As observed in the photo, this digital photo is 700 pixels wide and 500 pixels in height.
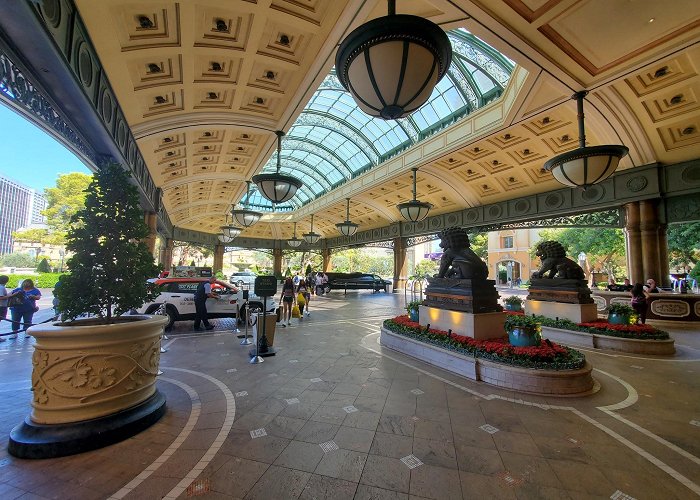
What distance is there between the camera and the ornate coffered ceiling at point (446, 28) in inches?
193

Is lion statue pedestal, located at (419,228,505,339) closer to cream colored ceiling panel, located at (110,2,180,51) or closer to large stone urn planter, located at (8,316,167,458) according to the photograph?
large stone urn planter, located at (8,316,167,458)

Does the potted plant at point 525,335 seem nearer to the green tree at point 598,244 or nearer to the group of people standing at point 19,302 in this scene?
the group of people standing at point 19,302

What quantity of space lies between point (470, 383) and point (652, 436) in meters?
1.97

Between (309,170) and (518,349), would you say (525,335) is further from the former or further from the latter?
(309,170)

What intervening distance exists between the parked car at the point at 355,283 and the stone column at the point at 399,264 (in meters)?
1.64

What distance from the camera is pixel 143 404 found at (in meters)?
3.34

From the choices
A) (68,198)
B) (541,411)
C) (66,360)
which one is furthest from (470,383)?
(68,198)

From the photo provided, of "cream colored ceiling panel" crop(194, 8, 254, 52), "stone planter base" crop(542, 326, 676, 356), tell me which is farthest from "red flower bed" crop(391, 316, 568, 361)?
"cream colored ceiling panel" crop(194, 8, 254, 52)

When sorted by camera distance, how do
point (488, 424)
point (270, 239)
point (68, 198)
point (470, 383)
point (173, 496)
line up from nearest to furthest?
point (173, 496), point (488, 424), point (470, 383), point (68, 198), point (270, 239)

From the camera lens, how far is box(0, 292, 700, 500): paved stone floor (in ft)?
7.61

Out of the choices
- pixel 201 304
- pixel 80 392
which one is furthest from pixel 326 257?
pixel 80 392

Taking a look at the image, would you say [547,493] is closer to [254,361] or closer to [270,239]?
[254,361]

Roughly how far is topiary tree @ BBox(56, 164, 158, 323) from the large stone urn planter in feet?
1.27

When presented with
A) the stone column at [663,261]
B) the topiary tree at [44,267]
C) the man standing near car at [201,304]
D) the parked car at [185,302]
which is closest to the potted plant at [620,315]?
the stone column at [663,261]
